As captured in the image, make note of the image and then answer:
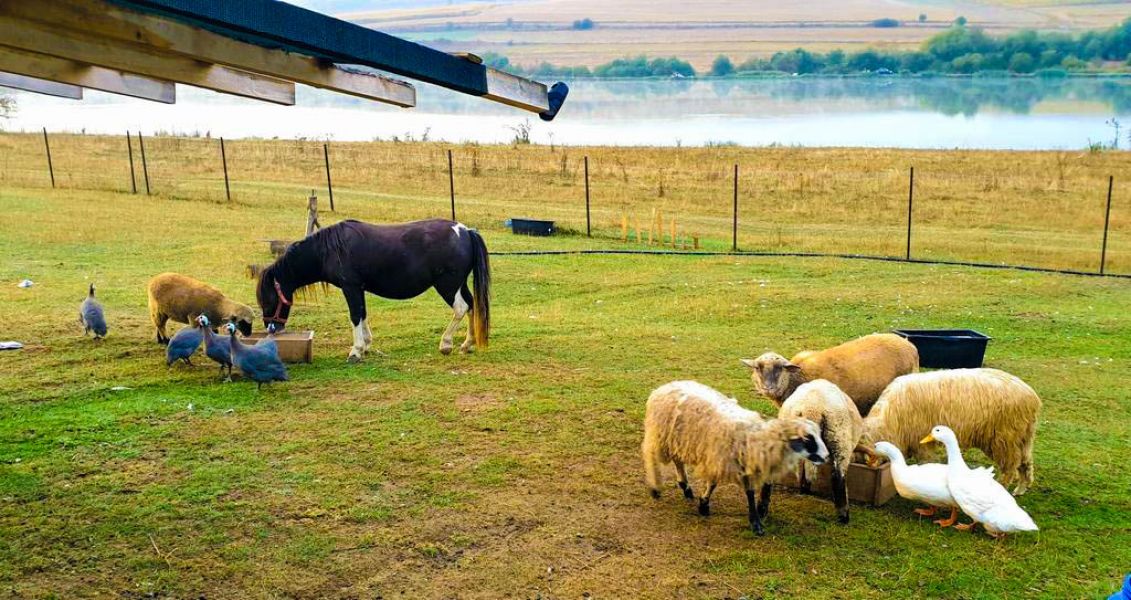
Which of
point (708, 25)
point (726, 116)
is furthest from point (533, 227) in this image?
point (708, 25)

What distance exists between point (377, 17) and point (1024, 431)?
196m

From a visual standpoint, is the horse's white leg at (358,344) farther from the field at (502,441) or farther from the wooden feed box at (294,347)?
the wooden feed box at (294,347)

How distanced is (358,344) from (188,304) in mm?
2090

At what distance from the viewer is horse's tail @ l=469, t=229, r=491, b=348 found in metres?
11.4

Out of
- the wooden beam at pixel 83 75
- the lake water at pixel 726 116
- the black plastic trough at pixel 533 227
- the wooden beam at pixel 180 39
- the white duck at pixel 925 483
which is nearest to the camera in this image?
the wooden beam at pixel 180 39

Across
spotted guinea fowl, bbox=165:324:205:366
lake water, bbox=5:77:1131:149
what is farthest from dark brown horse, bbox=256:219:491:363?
lake water, bbox=5:77:1131:149

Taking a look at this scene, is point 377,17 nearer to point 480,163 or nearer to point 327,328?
point 480,163

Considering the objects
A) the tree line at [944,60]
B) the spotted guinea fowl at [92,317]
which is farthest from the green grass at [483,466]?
the tree line at [944,60]

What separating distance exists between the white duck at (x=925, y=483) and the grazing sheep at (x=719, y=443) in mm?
852

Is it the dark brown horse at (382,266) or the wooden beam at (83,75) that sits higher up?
the wooden beam at (83,75)

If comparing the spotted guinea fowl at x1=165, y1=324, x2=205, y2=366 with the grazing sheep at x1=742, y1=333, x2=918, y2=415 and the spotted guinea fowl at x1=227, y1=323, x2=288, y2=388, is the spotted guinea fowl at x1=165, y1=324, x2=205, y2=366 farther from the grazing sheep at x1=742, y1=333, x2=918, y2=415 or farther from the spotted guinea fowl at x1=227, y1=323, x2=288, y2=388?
the grazing sheep at x1=742, y1=333, x2=918, y2=415

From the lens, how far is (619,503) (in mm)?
7250

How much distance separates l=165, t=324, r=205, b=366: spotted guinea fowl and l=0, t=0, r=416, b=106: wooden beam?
11.7 ft

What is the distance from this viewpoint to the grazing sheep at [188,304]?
11227 mm
